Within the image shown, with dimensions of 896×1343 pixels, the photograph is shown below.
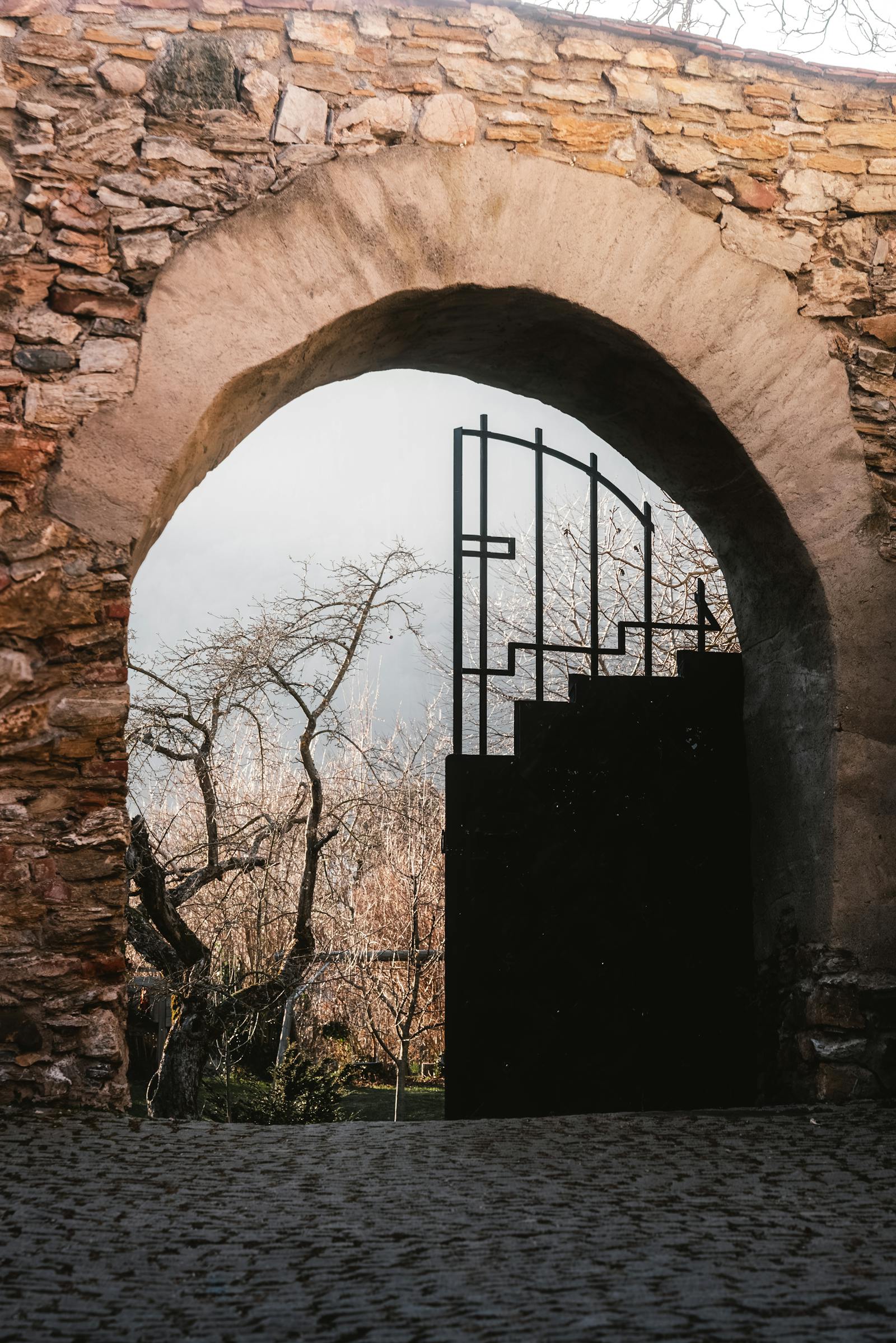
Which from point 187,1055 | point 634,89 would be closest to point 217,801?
point 187,1055

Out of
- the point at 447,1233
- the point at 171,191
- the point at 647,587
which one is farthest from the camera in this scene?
the point at 647,587

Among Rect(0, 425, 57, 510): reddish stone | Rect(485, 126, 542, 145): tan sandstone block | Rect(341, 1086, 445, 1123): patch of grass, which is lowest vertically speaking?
Rect(341, 1086, 445, 1123): patch of grass

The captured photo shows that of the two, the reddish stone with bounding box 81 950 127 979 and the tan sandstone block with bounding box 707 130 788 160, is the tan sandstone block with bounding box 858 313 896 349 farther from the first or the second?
the reddish stone with bounding box 81 950 127 979

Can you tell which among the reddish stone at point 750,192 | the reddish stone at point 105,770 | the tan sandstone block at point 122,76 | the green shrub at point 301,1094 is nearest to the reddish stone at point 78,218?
the tan sandstone block at point 122,76

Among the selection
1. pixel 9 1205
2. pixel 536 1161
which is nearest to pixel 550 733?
pixel 536 1161

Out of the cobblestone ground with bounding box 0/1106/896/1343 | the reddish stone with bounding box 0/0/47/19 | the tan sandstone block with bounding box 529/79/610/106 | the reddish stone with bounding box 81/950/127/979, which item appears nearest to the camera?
the cobblestone ground with bounding box 0/1106/896/1343

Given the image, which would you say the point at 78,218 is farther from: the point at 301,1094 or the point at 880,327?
the point at 301,1094

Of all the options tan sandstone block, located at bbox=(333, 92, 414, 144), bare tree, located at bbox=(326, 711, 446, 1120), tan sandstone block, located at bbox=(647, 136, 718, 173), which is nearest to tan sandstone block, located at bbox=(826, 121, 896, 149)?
tan sandstone block, located at bbox=(647, 136, 718, 173)

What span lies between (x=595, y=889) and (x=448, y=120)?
272 centimetres

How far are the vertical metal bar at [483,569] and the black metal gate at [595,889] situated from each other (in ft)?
0.04

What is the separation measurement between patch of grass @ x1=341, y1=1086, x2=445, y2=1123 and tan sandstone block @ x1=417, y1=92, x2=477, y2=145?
8317 mm

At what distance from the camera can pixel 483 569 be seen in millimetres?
4199

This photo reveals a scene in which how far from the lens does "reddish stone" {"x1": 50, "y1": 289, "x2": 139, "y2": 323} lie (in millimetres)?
3467

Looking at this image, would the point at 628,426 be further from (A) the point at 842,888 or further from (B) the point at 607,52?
(A) the point at 842,888
